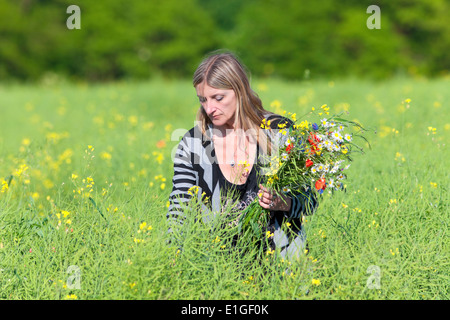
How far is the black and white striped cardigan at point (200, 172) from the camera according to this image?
3.04 meters

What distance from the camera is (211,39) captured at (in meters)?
29.2

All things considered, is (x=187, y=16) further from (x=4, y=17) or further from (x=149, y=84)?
(x=149, y=84)

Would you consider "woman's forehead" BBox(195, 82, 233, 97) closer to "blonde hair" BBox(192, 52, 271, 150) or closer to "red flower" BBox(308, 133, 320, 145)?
"blonde hair" BBox(192, 52, 271, 150)

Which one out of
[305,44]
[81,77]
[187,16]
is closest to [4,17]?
[81,77]

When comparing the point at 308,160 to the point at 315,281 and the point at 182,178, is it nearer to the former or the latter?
the point at 315,281

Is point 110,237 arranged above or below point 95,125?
below

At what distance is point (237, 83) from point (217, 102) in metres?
0.15

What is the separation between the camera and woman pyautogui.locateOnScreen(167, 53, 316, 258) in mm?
2980

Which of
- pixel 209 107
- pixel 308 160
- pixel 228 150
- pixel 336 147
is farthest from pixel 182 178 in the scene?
pixel 336 147

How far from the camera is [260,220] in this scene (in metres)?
2.99

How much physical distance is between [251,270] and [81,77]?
29897 millimetres

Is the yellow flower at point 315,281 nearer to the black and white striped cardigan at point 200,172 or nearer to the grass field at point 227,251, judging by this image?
the grass field at point 227,251

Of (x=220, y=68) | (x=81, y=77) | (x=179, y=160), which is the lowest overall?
(x=179, y=160)
